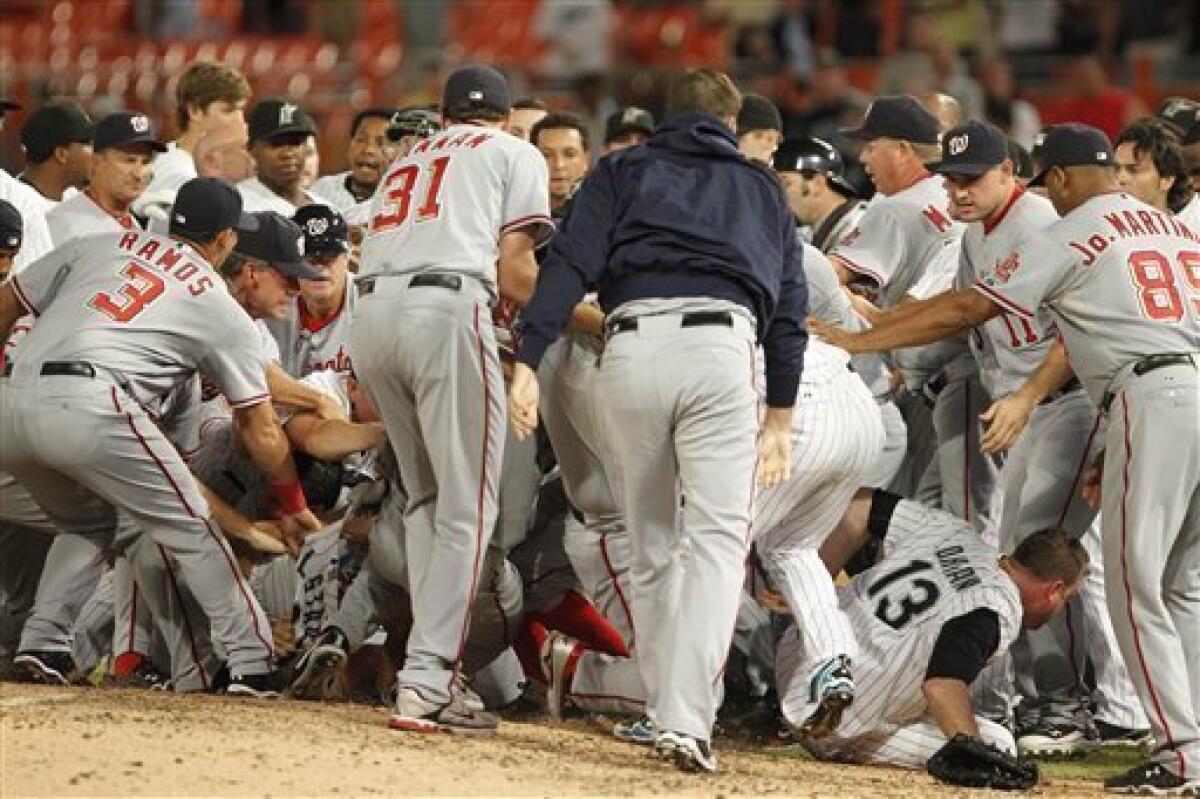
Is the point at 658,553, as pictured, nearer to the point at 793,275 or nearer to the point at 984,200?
the point at 793,275

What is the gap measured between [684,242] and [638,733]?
169cm

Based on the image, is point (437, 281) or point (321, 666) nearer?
point (437, 281)

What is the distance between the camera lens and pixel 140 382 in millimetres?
8070

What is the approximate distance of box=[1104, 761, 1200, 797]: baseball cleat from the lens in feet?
24.5

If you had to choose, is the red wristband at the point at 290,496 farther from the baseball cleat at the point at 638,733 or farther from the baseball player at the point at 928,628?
the baseball player at the point at 928,628

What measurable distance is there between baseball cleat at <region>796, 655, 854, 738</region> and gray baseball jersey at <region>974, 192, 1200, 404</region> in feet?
4.39

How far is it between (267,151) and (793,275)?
409cm

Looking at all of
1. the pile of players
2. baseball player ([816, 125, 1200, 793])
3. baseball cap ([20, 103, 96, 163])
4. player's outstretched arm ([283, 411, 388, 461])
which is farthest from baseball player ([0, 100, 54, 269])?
baseball player ([816, 125, 1200, 793])

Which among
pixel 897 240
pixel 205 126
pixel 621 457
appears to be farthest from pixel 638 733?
pixel 205 126

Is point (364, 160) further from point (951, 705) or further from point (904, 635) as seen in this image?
point (951, 705)

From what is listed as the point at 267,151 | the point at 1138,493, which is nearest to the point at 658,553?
the point at 1138,493

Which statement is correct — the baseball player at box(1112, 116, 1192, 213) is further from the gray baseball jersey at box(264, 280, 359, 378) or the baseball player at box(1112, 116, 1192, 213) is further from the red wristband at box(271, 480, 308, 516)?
the red wristband at box(271, 480, 308, 516)

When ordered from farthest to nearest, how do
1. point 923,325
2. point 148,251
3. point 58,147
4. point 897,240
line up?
point 58,147 < point 897,240 < point 923,325 < point 148,251

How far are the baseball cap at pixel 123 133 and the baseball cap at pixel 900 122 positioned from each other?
296cm
